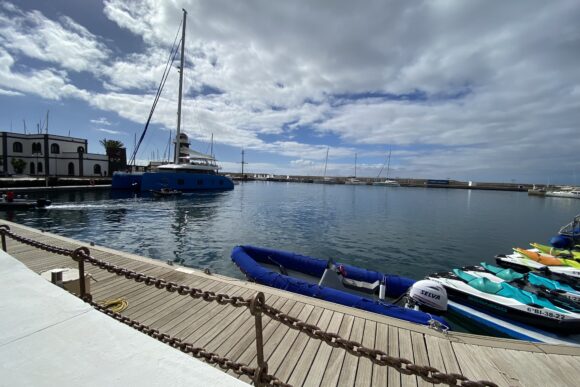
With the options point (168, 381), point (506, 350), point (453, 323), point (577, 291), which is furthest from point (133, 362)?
point (577, 291)

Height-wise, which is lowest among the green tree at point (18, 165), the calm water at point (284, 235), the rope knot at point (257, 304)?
the calm water at point (284, 235)

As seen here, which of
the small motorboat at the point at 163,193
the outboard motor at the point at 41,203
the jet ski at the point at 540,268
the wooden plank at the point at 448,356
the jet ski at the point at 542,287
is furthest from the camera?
the small motorboat at the point at 163,193

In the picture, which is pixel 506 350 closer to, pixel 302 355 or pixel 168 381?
pixel 302 355

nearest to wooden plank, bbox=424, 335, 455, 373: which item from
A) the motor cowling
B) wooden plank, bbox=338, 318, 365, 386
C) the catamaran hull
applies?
wooden plank, bbox=338, 318, 365, 386

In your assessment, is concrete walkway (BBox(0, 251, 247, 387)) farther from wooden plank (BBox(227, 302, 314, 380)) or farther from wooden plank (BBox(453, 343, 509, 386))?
wooden plank (BBox(453, 343, 509, 386))

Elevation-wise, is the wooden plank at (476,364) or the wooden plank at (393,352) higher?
the wooden plank at (476,364)

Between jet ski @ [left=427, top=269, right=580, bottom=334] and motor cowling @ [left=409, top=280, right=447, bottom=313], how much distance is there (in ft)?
4.68

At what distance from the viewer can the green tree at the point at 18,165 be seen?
144 feet

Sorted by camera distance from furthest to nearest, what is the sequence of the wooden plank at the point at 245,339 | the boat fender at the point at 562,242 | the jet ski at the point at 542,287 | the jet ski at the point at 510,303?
the boat fender at the point at 562,242, the jet ski at the point at 542,287, the jet ski at the point at 510,303, the wooden plank at the point at 245,339

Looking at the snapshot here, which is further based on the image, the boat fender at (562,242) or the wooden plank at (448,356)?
the boat fender at (562,242)

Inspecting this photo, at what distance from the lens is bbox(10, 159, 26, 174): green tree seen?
43.8 m

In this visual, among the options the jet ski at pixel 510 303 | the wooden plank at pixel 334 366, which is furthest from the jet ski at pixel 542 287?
the wooden plank at pixel 334 366

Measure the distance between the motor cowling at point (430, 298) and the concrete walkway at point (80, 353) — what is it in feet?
21.8

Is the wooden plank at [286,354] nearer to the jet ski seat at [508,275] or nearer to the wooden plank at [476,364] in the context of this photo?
the wooden plank at [476,364]
